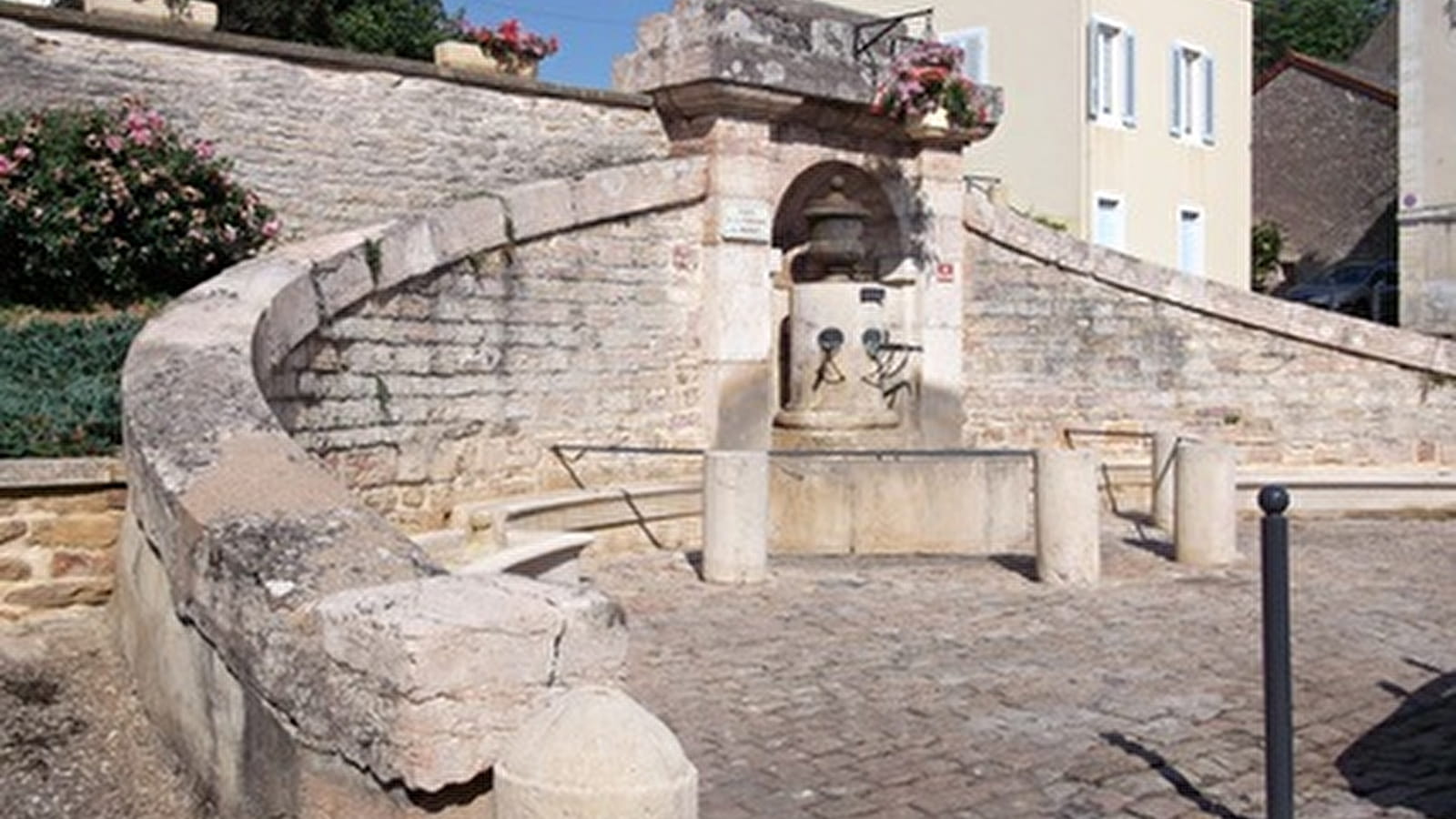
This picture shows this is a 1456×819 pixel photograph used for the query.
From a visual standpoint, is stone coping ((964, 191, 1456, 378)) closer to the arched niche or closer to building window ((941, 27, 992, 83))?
the arched niche

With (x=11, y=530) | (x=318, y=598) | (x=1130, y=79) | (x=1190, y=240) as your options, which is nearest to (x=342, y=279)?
(x=11, y=530)

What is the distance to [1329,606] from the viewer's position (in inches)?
328

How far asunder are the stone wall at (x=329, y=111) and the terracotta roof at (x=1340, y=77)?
23206 mm

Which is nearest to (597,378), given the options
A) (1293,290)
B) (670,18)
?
(670,18)

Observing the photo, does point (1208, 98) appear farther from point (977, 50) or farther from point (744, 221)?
point (744, 221)

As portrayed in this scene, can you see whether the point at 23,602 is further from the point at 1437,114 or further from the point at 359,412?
the point at 1437,114

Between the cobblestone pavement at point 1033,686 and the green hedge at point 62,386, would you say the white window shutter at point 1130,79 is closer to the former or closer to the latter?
the cobblestone pavement at point 1033,686

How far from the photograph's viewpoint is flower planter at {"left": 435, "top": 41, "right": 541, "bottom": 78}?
10.9 metres

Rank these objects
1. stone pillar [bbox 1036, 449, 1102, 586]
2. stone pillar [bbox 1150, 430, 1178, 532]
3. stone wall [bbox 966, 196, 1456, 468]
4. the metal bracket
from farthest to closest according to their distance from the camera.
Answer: stone wall [bbox 966, 196, 1456, 468]
the metal bracket
stone pillar [bbox 1150, 430, 1178, 532]
stone pillar [bbox 1036, 449, 1102, 586]

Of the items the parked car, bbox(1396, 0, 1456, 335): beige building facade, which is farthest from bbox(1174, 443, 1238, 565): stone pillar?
the parked car

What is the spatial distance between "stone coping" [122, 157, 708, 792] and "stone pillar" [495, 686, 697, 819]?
1.09 ft

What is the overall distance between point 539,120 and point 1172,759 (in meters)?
7.07

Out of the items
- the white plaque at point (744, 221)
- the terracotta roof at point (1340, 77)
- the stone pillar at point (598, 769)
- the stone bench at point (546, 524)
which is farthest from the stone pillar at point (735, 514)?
the terracotta roof at point (1340, 77)

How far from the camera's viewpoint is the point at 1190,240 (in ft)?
82.7
